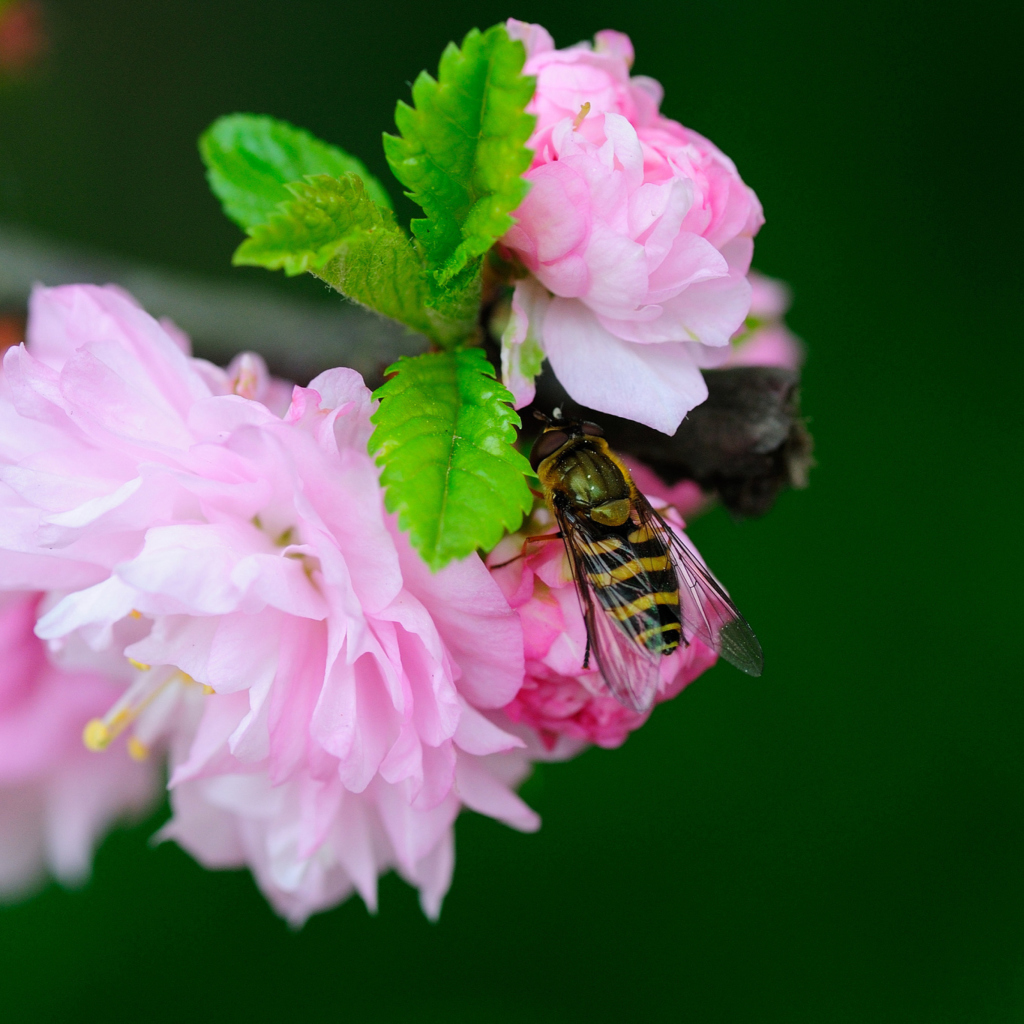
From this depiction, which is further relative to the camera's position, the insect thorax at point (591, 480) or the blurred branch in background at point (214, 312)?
the blurred branch in background at point (214, 312)

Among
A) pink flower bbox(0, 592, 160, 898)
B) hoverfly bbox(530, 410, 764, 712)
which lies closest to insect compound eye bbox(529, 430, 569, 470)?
hoverfly bbox(530, 410, 764, 712)

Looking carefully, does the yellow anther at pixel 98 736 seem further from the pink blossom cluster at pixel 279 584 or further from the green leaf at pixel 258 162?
the green leaf at pixel 258 162

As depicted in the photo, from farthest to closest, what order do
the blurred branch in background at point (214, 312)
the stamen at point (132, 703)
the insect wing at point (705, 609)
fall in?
the blurred branch in background at point (214, 312) < the stamen at point (132, 703) < the insect wing at point (705, 609)

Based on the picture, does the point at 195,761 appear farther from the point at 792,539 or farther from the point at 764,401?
the point at 792,539

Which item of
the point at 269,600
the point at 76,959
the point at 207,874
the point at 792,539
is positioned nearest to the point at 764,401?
the point at 269,600

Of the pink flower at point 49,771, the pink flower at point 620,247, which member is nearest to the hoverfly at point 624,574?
the pink flower at point 620,247

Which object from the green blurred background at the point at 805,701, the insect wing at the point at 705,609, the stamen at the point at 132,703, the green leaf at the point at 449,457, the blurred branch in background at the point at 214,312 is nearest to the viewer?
the green leaf at the point at 449,457
